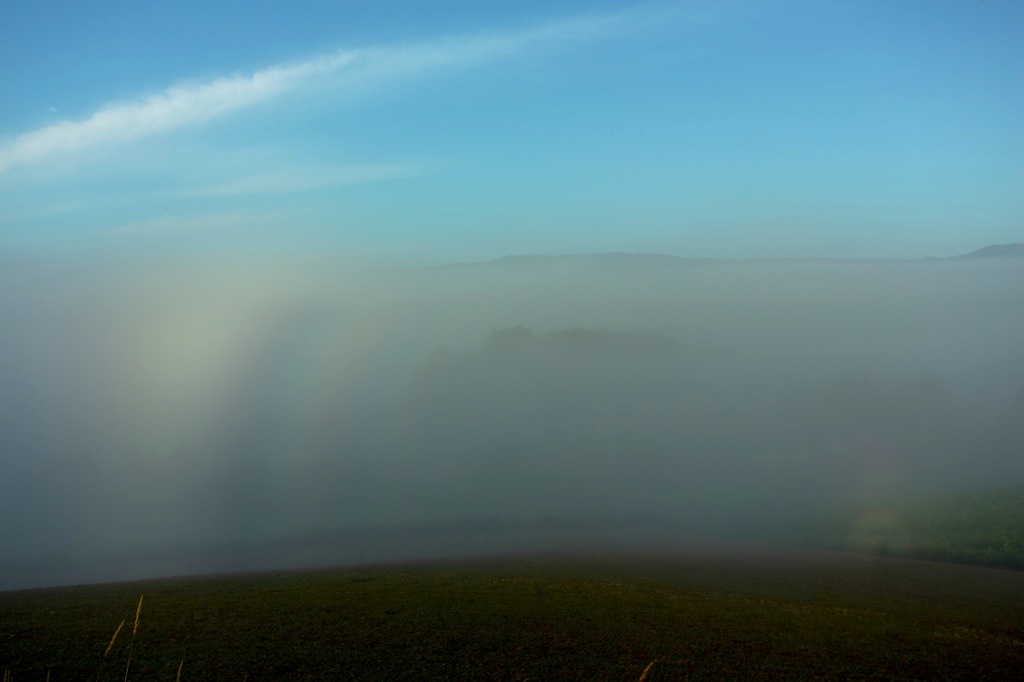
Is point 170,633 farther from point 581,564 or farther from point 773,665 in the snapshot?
point 581,564

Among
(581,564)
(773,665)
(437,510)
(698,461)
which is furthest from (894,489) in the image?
(773,665)

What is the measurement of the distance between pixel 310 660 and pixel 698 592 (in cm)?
977

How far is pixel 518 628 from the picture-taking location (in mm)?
12695

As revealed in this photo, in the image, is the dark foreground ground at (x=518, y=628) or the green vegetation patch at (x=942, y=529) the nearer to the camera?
the dark foreground ground at (x=518, y=628)

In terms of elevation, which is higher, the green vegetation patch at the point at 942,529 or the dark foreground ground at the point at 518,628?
the dark foreground ground at the point at 518,628

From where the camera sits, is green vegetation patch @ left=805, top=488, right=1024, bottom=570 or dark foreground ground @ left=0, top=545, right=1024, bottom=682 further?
green vegetation patch @ left=805, top=488, right=1024, bottom=570

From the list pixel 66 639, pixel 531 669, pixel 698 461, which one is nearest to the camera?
pixel 531 669

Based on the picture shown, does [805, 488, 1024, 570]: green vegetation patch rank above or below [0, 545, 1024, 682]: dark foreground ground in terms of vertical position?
below

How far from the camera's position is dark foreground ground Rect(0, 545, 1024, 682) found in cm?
1060

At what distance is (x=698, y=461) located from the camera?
65625mm

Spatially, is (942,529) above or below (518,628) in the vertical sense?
below

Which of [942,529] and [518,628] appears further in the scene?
[942,529]

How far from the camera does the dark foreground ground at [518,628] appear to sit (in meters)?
10.6

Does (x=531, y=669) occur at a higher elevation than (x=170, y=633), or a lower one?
lower
